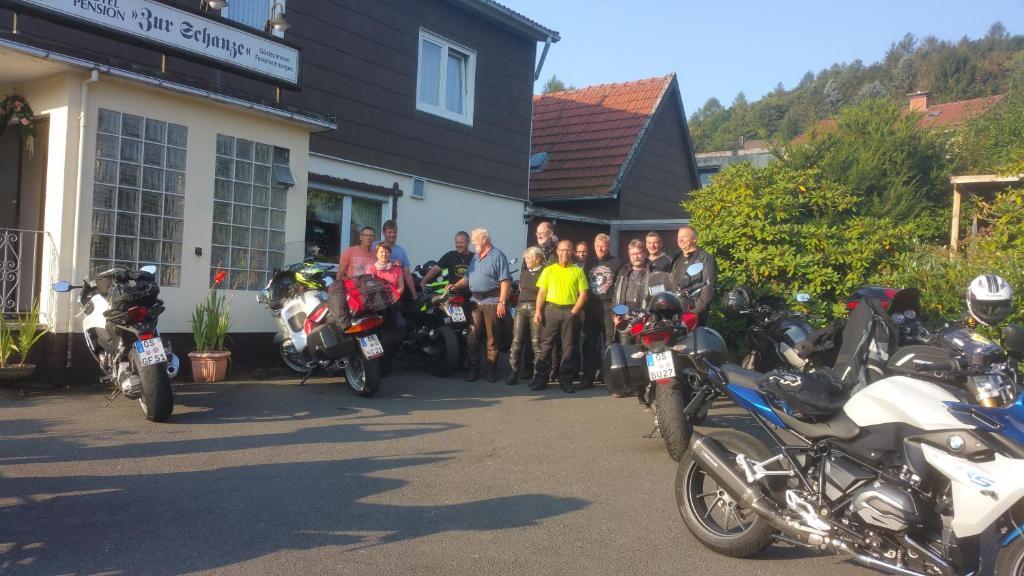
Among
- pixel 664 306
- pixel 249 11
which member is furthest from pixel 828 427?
pixel 249 11

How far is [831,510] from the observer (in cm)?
398

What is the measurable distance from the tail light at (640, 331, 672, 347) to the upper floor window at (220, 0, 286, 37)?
25.1 feet

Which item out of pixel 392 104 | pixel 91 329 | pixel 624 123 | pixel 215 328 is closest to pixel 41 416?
pixel 91 329

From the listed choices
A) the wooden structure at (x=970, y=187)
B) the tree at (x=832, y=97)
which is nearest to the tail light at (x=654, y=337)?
the wooden structure at (x=970, y=187)

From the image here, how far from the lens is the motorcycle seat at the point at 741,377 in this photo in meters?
4.55

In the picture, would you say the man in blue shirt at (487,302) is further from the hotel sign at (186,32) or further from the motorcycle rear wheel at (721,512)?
the motorcycle rear wheel at (721,512)

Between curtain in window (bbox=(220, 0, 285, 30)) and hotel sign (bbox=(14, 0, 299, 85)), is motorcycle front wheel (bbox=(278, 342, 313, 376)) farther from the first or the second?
curtain in window (bbox=(220, 0, 285, 30))

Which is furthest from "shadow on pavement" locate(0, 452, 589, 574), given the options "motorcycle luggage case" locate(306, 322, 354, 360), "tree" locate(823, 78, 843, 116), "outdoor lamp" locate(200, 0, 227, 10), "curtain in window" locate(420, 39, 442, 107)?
"tree" locate(823, 78, 843, 116)

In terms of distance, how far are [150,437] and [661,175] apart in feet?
54.6

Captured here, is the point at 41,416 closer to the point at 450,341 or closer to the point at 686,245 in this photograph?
the point at 450,341

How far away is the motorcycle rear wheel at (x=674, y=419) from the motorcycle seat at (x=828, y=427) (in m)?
1.89

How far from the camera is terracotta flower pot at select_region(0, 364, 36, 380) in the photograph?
25.1 ft

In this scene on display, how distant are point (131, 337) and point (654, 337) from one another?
439 cm

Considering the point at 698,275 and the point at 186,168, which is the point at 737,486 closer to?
the point at 698,275
